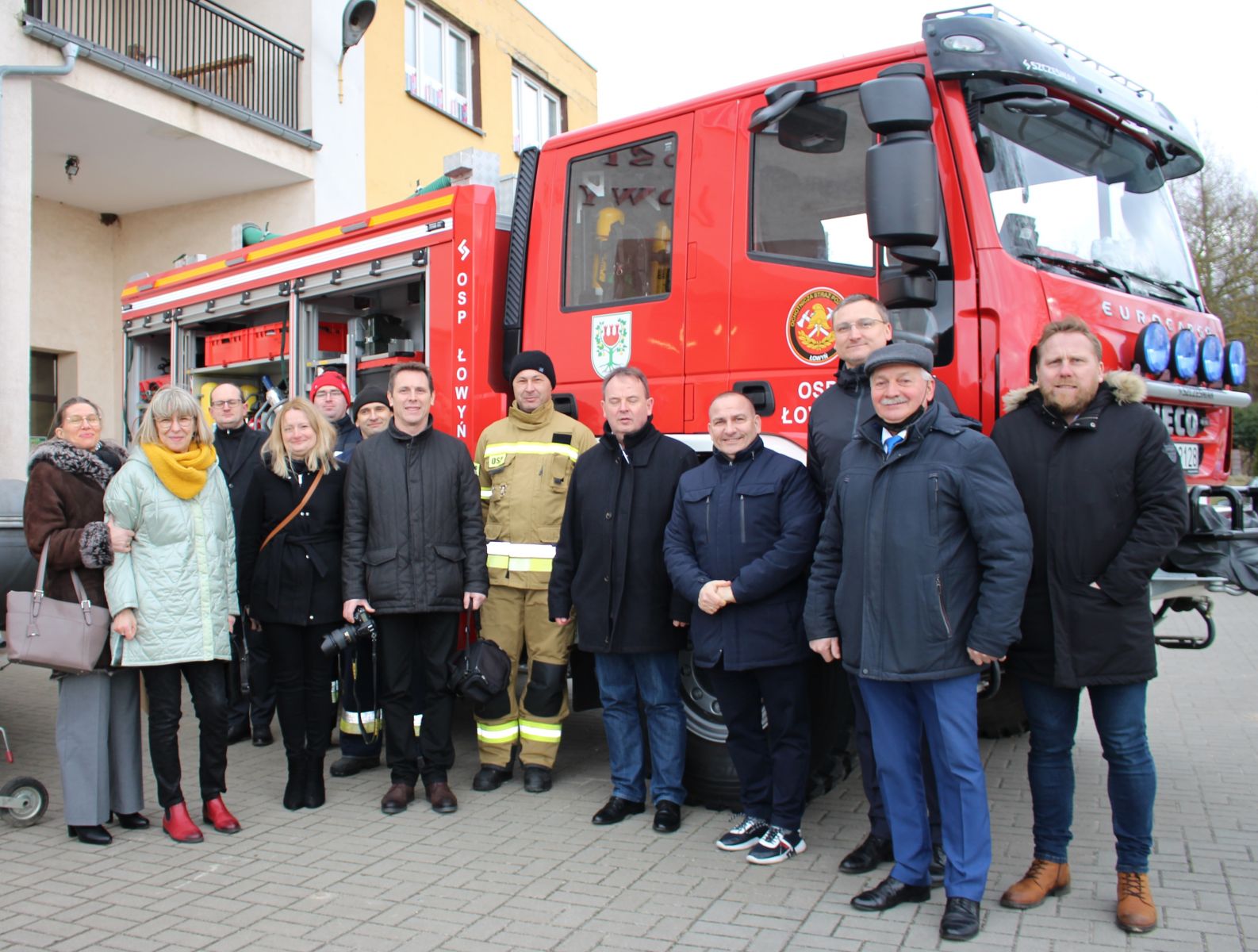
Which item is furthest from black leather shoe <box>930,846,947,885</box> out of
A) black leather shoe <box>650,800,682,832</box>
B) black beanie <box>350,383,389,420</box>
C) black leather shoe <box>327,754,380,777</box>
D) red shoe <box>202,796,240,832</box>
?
black beanie <box>350,383,389,420</box>

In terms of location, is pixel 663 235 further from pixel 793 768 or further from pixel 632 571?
pixel 793 768

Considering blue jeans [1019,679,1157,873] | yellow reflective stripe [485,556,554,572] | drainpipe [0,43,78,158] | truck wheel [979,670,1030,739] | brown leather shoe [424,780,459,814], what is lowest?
brown leather shoe [424,780,459,814]

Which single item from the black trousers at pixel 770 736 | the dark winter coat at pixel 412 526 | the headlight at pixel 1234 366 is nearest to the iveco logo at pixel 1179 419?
the headlight at pixel 1234 366

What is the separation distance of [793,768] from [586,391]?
1900 mm

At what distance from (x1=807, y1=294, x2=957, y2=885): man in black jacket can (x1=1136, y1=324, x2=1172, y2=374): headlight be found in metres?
0.89

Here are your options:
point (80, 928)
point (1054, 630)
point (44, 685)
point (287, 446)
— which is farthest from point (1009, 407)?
point (44, 685)

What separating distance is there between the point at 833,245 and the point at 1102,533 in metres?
1.50

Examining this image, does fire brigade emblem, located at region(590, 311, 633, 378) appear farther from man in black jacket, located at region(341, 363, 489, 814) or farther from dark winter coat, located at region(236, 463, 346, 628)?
dark winter coat, located at region(236, 463, 346, 628)

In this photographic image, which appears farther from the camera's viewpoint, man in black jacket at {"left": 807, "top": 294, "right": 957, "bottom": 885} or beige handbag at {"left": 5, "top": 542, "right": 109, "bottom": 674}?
beige handbag at {"left": 5, "top": 542, "right": 109, "bottom": 674}

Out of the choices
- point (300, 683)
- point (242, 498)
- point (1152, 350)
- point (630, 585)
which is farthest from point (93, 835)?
point (1152, 350)

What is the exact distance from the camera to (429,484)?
4680 mm

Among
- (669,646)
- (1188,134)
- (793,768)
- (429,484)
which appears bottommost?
(793,768)

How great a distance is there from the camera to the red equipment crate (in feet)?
22.9

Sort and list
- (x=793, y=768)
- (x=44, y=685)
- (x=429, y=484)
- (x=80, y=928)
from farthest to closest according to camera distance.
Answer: (x=44, y=685)
(x=429, y=484)
(x=793, y=768)
(x=80, y=928)
